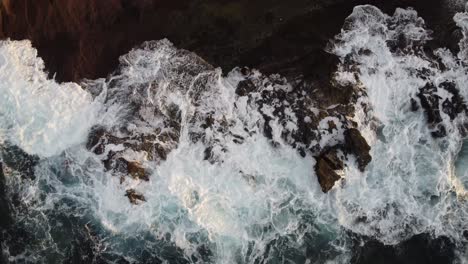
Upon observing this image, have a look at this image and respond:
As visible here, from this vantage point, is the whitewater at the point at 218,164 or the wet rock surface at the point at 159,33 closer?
the whitewater at the point at 218,164

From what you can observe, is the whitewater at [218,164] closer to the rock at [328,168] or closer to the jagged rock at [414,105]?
the jagged rock at [414,105]

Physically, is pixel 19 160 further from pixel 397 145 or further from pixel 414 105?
pixel 414 105

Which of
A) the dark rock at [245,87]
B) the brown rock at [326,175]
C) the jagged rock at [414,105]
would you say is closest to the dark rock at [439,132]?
the jagged rock at [414,105]

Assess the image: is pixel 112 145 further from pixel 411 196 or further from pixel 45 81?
pixel 411 196

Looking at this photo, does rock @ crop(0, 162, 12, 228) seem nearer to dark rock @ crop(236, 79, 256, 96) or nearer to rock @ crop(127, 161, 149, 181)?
rock @ crop(127, 161, 149, 181)

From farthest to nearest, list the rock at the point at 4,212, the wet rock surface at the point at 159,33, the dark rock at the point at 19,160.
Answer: the wet rock surface at the point at 159,33
the dark rock at the point at 19,160
the rock at the point at 4,212

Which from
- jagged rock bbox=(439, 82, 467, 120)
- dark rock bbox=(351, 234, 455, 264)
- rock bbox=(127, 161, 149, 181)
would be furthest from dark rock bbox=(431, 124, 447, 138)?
rock bbox=(127, 161, 149, 181)
